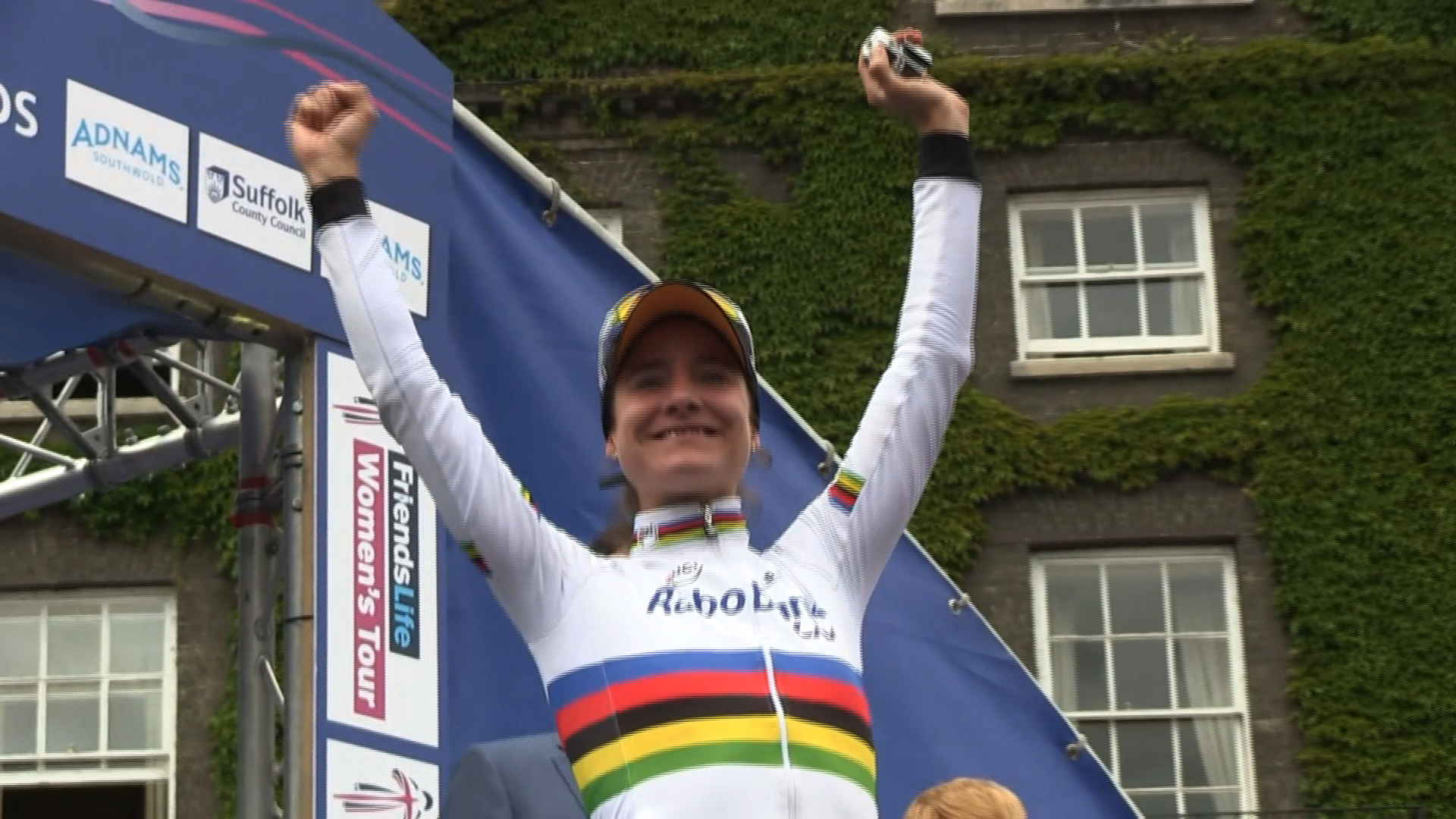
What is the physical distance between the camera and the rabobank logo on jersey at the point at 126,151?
5.92 metres

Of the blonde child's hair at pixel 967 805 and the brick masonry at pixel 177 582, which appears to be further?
the brick masonry at pixel 177 582

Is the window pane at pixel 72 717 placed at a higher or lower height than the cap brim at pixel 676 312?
higher

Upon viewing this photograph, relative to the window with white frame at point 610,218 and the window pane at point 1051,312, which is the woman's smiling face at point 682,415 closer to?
the window with white frame at point 610,218

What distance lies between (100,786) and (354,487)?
382 inches

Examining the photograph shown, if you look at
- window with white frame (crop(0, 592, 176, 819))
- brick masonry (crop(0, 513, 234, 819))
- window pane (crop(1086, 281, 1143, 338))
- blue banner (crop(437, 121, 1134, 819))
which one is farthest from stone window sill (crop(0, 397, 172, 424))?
blue banner (crop(437, 121, 1134, 819))

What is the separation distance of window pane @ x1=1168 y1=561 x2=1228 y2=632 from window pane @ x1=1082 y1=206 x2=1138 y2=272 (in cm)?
206

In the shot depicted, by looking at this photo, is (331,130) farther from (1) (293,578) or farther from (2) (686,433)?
(1) (293,578)

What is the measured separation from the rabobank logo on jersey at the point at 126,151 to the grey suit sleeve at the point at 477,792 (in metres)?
1.78

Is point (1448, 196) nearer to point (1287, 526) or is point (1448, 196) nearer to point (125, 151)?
point (1287, 526)

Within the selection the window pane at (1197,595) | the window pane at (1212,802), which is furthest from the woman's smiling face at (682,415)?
the window pane at (1197,595)

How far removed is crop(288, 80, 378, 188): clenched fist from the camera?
3.49 meters

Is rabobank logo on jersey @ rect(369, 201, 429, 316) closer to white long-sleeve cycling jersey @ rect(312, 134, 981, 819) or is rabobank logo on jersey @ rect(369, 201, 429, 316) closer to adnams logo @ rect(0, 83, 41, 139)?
adnams logo @ rect(0, 83, 41, 139)

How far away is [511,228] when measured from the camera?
7066 millimetres

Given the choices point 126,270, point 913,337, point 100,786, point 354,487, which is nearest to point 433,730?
point 354,487
